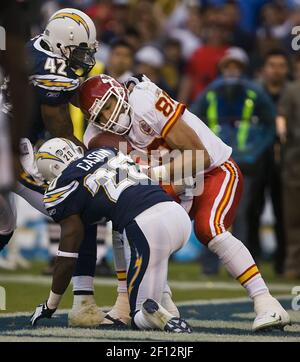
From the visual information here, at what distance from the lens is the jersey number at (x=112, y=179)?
6230mm

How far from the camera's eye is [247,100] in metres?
10.4

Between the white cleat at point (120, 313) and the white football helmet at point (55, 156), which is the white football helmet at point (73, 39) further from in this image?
the white cleat at point (120, 313)

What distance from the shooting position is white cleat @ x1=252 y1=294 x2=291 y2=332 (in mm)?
6156

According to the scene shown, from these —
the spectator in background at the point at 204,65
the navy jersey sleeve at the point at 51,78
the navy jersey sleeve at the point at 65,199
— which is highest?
the spectator in background at the point at 204,65

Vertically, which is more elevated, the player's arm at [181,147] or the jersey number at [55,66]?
the jersey number at [55,66]

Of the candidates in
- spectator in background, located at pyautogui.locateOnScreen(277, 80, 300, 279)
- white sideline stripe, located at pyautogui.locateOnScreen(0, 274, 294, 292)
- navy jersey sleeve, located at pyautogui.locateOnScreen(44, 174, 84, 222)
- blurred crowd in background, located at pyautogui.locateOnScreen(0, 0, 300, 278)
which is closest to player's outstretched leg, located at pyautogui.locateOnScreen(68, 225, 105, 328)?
navy jersey sleeve, located at pyautogui.locateOnScreen(44, 174, 84, 222)

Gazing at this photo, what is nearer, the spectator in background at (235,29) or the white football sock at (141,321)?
the white football sock at (141,321)

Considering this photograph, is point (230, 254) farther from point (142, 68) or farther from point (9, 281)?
point (142, 68)

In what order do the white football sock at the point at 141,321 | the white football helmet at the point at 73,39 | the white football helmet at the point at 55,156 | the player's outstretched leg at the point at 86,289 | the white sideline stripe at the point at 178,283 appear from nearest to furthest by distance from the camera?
the white football sock at the point at 141,321 → the player's outstretched leg at the point at 86,289 → the white football helmet at the point at 55,156 → the white football helmet at the point at 73,39 → the white sideline stripe at the point at 178,283

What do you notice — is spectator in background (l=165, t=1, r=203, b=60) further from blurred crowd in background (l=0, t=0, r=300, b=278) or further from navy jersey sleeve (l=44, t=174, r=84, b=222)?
navy jersey sleeve (l=44, t=174, r=84, b=222)

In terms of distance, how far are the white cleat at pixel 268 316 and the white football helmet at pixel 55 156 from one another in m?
1.28

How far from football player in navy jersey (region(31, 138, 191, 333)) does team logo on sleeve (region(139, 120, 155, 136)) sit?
28cm

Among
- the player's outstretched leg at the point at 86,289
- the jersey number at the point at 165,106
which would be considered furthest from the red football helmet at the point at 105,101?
the player's outstretched leg at the point at 86,289

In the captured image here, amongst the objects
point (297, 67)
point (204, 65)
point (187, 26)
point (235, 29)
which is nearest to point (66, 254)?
point (297, 67)
